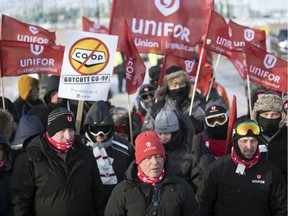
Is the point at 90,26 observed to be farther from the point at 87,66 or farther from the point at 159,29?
the point at 87,66

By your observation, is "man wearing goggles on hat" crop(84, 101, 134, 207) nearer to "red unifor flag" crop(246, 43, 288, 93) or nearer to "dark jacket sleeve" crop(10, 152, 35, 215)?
"dark jacket sleeve" crop(10, 152, 35, 215)

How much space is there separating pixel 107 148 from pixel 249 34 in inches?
154

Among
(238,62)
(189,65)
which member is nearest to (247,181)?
(238,62)

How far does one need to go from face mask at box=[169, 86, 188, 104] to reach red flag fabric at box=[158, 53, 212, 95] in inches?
30.8

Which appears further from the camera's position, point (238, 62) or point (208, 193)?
point (238, 62)

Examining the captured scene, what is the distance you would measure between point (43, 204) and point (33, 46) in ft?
10.4

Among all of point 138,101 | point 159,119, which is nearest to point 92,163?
point 159,119

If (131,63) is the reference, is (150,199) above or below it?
below

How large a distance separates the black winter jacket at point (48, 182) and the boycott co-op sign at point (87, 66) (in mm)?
1500

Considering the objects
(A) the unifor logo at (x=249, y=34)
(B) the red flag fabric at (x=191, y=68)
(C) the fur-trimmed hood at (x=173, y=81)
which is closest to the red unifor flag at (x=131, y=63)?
(C) the fur-trimmed hood at (x=173, y=81)

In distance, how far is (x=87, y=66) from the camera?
630 centimetres

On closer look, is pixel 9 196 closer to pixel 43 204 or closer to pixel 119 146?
pixel 43 204

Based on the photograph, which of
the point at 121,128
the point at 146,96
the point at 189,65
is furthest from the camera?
the point at 189,65

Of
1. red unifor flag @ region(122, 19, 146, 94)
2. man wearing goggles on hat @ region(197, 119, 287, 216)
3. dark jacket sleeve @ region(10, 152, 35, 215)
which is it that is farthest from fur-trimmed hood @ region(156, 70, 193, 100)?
dark jacket sleeve @ region(10, 152, 35, 215)
